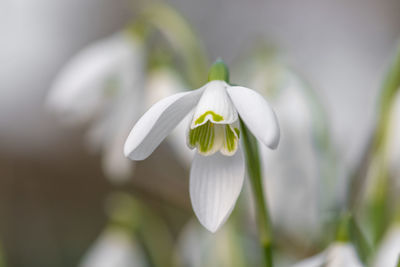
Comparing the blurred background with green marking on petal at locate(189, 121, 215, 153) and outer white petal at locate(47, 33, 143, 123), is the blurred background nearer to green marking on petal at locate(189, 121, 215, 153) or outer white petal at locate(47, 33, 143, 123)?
outer white petal at locate(47, 33, 143, 123)

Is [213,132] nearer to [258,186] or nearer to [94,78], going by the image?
[258,186]

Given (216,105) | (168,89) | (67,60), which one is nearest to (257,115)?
(216,105)

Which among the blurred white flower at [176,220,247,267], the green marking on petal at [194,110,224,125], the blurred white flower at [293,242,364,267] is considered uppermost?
the green marking on petal at [194,110,224,125]

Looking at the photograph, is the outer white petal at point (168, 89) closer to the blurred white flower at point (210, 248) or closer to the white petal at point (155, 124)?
the blurred white flower at point (210, 248)

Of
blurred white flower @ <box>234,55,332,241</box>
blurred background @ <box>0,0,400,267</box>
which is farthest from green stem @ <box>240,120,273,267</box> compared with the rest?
blurred background @ <box>0,0,400,267</box>

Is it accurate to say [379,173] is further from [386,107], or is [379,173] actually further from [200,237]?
[200,237]

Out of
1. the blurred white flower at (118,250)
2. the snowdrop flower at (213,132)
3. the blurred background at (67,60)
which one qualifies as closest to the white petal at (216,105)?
the snowdrop flower at (213,132)

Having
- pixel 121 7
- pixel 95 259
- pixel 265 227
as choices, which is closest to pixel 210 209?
pixel 265 227

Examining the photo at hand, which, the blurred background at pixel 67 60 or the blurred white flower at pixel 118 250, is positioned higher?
the blurred background at pixel 67 60
